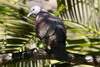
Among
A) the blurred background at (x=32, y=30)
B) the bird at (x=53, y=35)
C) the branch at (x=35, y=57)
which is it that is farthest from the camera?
the blurred background at (x=32, y=30)

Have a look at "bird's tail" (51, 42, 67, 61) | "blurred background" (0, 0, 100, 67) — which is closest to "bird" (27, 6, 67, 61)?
"bird's tail" (51, 42, 67, 61)

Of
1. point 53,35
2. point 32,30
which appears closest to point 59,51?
point 53,35

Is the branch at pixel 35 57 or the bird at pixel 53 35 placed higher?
the bird at pixel 53 35

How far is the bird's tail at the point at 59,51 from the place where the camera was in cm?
245

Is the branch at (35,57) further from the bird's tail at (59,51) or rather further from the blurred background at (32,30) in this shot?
the blurred background at (32,30)

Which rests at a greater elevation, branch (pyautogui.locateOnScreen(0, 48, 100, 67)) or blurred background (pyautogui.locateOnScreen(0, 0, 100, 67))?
blurred background (pyautogui.locateOnScreen(0, 0, 100, 67))

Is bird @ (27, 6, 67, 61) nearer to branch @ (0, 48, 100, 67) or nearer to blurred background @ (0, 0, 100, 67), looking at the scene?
branch @ (0, 48, 100, 67)

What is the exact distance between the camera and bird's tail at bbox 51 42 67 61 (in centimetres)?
245

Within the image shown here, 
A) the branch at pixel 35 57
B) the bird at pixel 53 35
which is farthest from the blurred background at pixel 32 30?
the branch at pixel 35 57

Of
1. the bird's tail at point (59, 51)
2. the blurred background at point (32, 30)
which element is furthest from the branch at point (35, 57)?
the blurred background at point (32, 30)

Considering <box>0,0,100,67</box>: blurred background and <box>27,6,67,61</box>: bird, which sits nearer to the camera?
<box>27,6,67,61</box>: bird

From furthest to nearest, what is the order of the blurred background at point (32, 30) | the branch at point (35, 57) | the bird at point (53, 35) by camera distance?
1. the blurred background at point (32, 30)
2. the bird at point (53, 35)
3. the branch at point (35, 57)

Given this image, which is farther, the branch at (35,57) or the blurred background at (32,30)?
the blurred background at (32,30)

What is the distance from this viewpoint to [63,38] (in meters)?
2.61
